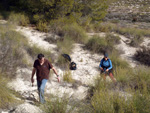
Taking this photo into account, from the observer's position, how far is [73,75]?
23.7 ft

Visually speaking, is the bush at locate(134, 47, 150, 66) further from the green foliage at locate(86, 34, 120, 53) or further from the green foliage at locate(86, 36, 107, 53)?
the green foliage at locate(86, 36, 107, 53)

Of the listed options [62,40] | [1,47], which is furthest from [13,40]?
[62,40]

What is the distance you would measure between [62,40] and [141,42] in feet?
21.2

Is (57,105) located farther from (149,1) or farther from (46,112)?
(149,1)

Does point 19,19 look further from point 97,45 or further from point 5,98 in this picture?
point 5,98

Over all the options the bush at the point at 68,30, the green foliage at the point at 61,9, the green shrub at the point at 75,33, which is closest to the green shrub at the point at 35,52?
the bush at the point at 68,30

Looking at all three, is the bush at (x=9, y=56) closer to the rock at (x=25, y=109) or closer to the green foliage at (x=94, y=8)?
the rock at (x=25, y=109)

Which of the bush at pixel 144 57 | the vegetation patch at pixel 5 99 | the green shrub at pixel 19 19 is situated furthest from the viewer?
the green shrub at pixel 19 19

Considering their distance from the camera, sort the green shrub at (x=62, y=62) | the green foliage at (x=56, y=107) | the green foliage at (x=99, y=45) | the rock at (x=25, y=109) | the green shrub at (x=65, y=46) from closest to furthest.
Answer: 1. the green foliage at (x=56, y=107)
2. the rock at (x=25, y=109)
3. the green shrub at (x=62, y=62)
4. the green shrub at (x=65, y=46)
5. the green foliage at (x=99, y=45)

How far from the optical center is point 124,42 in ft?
41.7

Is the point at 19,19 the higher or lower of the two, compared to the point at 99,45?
higher

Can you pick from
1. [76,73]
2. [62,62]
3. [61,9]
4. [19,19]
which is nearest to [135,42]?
[61,9]

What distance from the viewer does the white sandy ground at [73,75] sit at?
192 inches

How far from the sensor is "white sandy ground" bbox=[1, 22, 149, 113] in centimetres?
487
